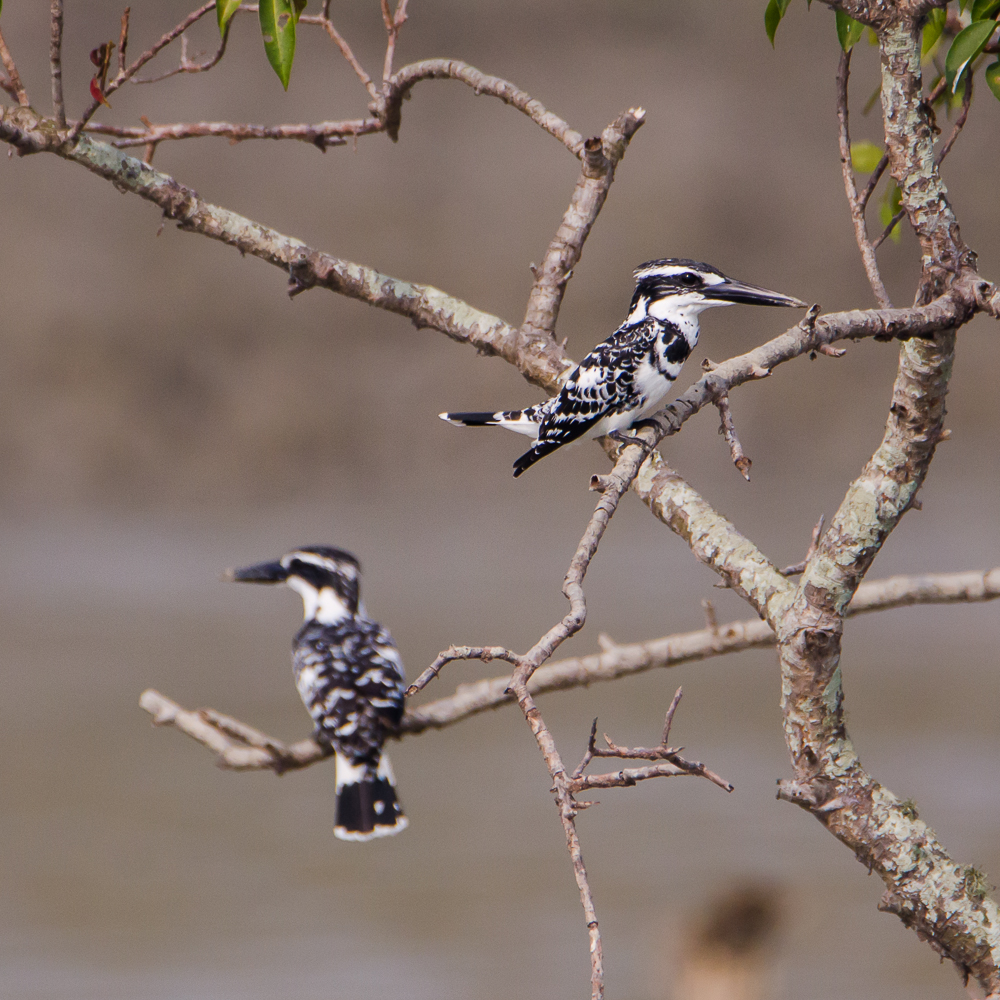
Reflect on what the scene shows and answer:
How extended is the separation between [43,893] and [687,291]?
6454mm

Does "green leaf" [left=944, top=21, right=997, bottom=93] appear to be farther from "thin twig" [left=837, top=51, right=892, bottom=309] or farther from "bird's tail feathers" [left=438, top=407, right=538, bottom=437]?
"bird's tail feathers" [left=438, top=407, right=538, bottom=437]

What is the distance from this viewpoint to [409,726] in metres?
3.22

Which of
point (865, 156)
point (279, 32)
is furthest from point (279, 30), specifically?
point (865, 156)

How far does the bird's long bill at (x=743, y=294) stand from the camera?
199 cm

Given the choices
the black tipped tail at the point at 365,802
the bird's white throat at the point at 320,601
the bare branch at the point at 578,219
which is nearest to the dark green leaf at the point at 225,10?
the bare branch at the point at 578,219

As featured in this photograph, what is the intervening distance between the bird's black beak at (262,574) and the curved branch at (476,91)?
5.20 feet

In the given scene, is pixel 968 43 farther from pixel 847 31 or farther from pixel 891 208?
pixel 891 208

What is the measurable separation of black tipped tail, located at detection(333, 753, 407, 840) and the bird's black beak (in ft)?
1.95

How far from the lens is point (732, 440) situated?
60.9 inches

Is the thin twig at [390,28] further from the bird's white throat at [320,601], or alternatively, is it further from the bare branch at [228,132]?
the bird's white throat at [320,601]

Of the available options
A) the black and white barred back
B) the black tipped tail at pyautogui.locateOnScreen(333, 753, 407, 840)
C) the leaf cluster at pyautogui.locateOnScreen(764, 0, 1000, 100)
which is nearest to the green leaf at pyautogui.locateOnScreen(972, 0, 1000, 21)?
the leaf cluster at pyautogui.locateOnScreen(764, 0, 1000, 100)

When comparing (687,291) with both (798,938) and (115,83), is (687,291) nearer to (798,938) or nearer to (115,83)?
(115,83)

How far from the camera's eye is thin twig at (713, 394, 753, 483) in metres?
1.50

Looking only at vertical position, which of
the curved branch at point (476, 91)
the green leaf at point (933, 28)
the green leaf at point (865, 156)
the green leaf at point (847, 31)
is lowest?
the green leaf at point (847, 31)
